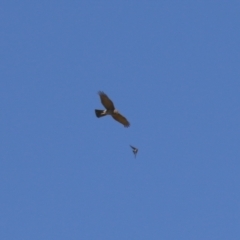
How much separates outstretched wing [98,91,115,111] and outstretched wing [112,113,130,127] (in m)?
0.47

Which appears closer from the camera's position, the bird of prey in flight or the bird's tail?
the bird of prey in flight

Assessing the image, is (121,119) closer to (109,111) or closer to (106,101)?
(109,111)

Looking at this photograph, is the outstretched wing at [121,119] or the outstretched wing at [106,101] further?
the outstretched wing at [121,119]

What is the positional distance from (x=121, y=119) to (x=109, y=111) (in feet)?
3.58

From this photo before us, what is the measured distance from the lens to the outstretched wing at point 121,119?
2515 centimetres

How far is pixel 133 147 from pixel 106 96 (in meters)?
2.95

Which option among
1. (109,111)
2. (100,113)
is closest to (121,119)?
(100,113)

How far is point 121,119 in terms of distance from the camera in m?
25.7

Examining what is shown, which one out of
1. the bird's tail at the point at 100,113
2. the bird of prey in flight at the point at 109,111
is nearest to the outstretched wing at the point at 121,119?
the bird of prey in flight at the point at 109,111

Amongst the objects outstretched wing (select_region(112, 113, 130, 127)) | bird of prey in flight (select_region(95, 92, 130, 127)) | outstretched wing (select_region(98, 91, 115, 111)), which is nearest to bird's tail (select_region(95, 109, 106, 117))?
A: bird of prey in flight (select_region(95, 92, 130, 127))

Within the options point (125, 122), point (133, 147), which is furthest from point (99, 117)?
point (133, 147)

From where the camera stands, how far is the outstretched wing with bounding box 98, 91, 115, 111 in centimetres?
2419

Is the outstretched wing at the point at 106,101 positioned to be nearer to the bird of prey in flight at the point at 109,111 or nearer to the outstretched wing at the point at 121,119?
the bird of prey in flight at the point at 109,111

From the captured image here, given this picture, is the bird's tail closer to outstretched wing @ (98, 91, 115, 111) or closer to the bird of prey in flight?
the bird of prey in flight
